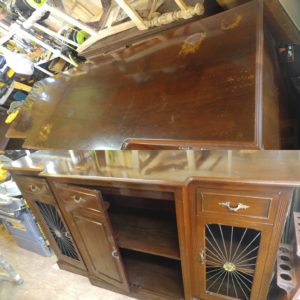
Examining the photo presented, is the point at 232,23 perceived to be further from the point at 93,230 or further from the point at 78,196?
the point at 93,230

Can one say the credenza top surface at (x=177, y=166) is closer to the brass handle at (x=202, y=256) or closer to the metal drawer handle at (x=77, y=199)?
the metal drawer handle at (x=77, y=199)

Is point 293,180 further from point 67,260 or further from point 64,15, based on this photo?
point 64,15

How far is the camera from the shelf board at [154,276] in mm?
1124

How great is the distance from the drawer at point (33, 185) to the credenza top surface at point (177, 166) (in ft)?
0.27

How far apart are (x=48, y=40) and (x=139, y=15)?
1.24 meters

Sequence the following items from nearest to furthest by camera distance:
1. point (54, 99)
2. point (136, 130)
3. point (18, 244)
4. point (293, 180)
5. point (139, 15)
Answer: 1. point (293, 180)
2. point (136, 130)
3. point (139, 15)
4. point (54, 99)
5. point (18, 244)

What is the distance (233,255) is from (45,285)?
148 centimetres

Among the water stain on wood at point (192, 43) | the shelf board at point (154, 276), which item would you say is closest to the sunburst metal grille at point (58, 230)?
the shelf board at point (154, 276)

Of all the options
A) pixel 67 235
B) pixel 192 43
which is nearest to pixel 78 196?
pixel 67 235

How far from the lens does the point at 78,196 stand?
938 millimetres

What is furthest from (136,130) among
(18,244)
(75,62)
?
(18,244)

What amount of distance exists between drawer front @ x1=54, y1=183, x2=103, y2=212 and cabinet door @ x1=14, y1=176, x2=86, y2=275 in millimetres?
103

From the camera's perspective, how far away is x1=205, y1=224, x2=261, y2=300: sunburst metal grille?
80 cm

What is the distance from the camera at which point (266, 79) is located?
84cm
